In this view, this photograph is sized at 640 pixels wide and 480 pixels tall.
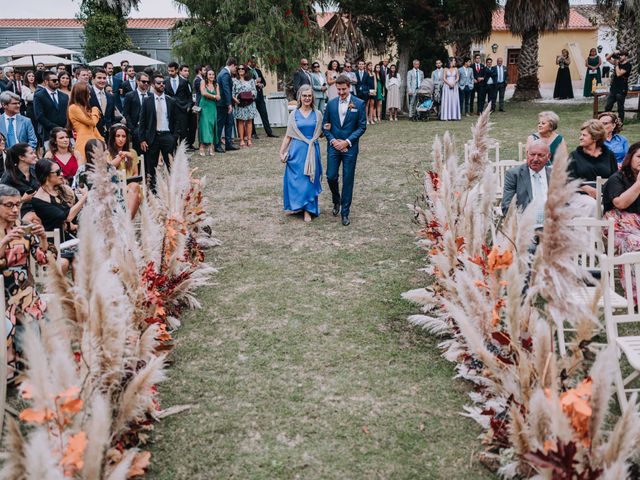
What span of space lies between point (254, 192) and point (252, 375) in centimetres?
657

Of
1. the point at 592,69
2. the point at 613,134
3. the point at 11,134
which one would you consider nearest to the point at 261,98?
the point at 11,134

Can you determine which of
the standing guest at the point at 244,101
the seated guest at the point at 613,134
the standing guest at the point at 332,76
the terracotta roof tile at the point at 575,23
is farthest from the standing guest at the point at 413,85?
the terracotta roof tile at the point at 575,23

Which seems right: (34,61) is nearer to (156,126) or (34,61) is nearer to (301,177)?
(156,126)

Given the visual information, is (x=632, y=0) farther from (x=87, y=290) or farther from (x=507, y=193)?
(x=87, y=290)

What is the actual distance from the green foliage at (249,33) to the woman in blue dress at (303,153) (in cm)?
1118

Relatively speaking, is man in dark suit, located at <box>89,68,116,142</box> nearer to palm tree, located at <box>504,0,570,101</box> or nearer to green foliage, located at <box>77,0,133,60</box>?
palm tree, located at <box>504,0,570,101</box>

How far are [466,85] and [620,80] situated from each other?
5.14 metres

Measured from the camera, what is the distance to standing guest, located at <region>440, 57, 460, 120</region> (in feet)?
68.0

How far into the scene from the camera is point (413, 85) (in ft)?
69.2

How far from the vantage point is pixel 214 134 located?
1518cm

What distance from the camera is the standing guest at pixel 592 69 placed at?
26422 mm

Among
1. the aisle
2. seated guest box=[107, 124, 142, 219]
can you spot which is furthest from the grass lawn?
seated guest box=[107, 124, 142, 219]

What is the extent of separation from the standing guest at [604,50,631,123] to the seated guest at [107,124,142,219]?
1364 centimetres

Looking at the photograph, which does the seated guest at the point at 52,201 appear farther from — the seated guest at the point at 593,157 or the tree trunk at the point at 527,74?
the tree trunk at the point at 527,74
